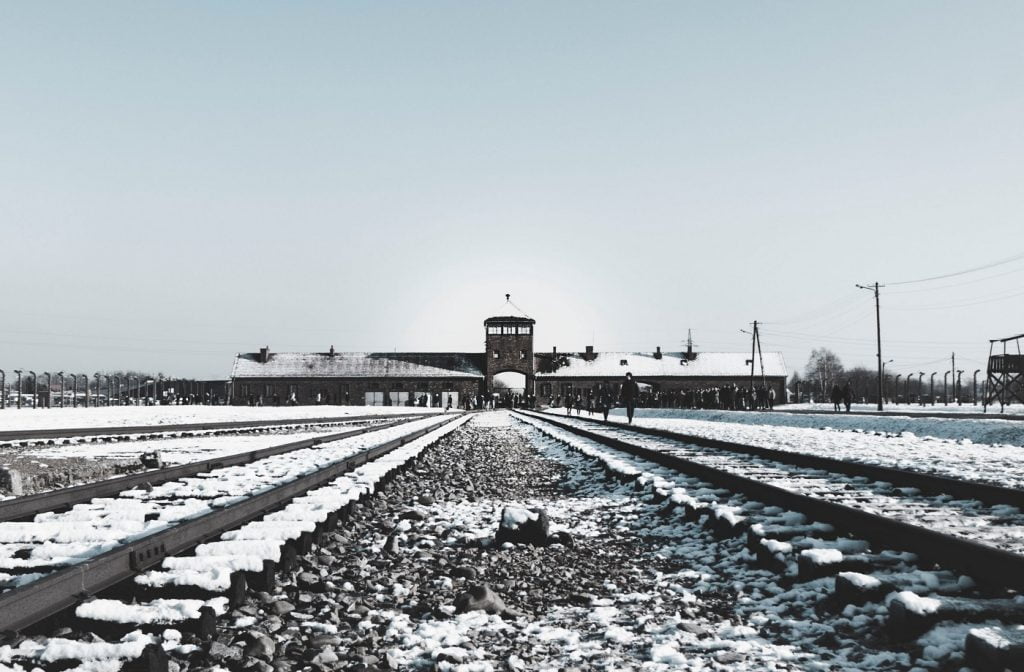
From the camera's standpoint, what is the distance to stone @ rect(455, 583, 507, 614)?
3.66 m

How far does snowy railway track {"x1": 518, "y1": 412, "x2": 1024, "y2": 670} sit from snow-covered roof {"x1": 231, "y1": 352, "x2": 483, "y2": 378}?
81.7 m

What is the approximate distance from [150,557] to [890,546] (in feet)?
12.9

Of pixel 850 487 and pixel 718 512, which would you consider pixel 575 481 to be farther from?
pixel 718 512

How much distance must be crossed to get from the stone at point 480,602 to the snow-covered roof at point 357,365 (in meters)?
85.1

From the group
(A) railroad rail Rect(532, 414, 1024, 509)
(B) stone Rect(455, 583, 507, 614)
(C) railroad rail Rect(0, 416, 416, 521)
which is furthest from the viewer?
(A) railroad rail Rect(532, 414, 1024, 509)

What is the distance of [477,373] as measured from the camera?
9056 centimetres

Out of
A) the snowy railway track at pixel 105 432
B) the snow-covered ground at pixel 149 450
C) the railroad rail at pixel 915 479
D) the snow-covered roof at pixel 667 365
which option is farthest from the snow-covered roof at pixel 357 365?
the railroad rail at pixel 915 479

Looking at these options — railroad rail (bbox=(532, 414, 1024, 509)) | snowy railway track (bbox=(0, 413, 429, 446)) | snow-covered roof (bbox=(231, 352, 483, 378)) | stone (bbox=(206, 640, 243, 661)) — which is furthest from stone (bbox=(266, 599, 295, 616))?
snow-covered roof (bbox=(231, 352, 483, 378))

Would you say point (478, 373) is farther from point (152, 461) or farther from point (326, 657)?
point (326, 657)

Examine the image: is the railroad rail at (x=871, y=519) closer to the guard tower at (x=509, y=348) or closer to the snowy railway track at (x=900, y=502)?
the snowy railway track at (x=900, y=502)

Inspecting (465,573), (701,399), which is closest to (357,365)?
(701,399)

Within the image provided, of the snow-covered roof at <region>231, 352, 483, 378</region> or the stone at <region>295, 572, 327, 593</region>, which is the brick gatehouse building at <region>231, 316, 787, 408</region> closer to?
the snow-covered roof at <region>231, 352, 483, 378</region>

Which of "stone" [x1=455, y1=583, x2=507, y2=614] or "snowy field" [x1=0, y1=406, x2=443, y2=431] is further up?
"stone" [x1=455, y1=583, x2=507, y2=614]

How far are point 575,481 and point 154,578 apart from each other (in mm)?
6174
